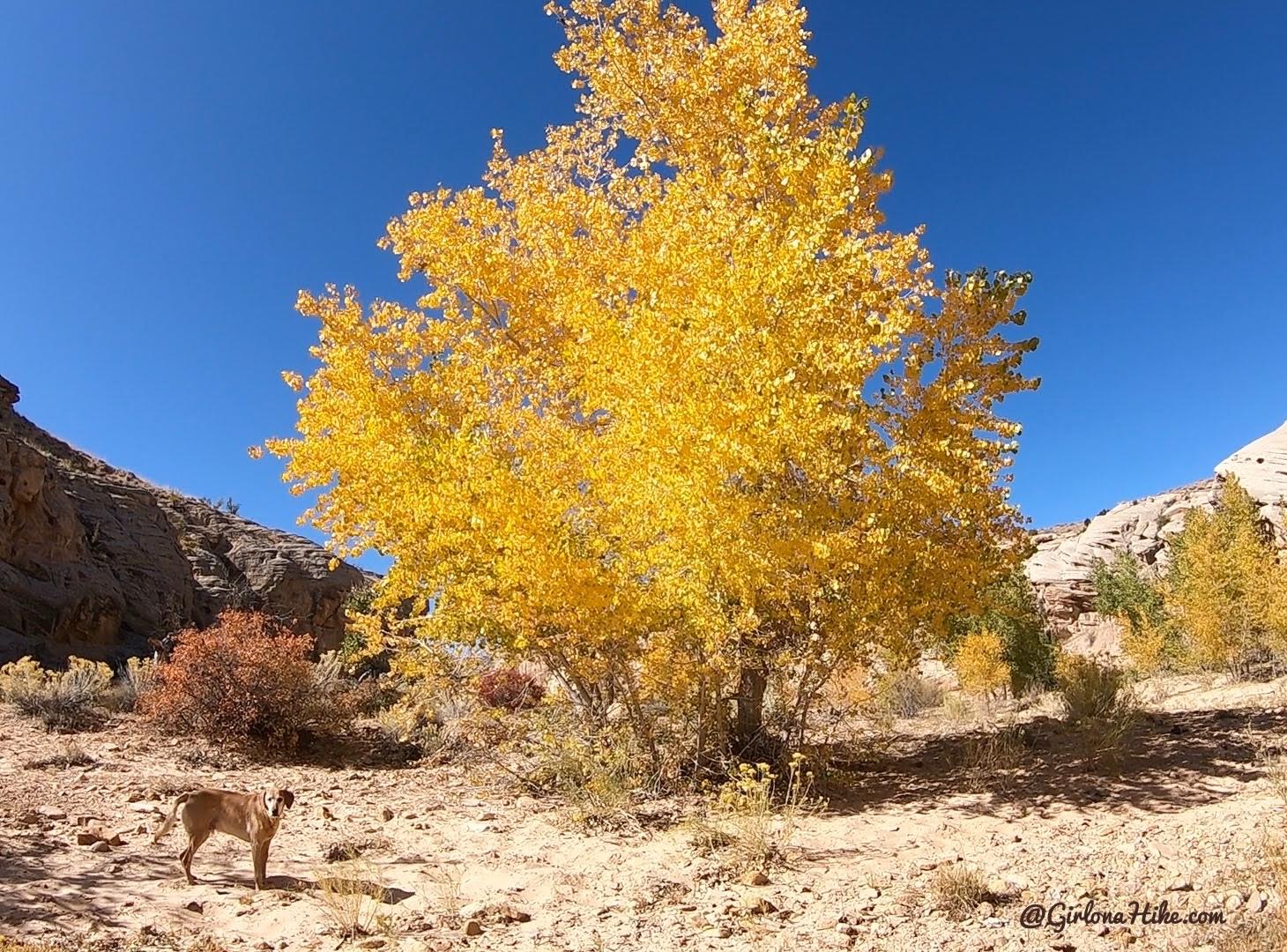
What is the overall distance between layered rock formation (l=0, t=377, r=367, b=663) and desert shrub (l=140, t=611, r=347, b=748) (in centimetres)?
927

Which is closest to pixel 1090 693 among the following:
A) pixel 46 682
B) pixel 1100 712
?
pixel 1100 712

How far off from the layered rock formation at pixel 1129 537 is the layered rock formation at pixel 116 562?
106 feet

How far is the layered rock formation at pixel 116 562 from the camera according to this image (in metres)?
18.0

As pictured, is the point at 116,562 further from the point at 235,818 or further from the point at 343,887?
the point at 343,887

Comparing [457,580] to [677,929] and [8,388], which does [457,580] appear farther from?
[8,388]

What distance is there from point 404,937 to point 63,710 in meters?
8.76

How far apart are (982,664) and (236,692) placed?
58.3 ft

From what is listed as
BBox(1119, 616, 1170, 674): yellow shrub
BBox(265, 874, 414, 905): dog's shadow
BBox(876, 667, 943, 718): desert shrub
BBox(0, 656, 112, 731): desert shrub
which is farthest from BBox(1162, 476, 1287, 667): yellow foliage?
BBox(0, 656, 112, 731): desert shrub

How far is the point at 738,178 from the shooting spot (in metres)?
7.00

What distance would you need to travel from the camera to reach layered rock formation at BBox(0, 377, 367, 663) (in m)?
18.0

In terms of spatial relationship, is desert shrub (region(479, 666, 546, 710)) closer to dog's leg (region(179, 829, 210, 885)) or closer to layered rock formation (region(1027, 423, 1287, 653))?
dog's leg (region(179, 829, 210, 885))

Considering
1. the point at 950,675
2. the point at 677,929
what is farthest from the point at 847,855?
the point at 950,675

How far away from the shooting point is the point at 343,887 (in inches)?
177

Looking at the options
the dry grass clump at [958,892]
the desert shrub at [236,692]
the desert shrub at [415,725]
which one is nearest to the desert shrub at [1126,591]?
the desert shrub at [415,725]
